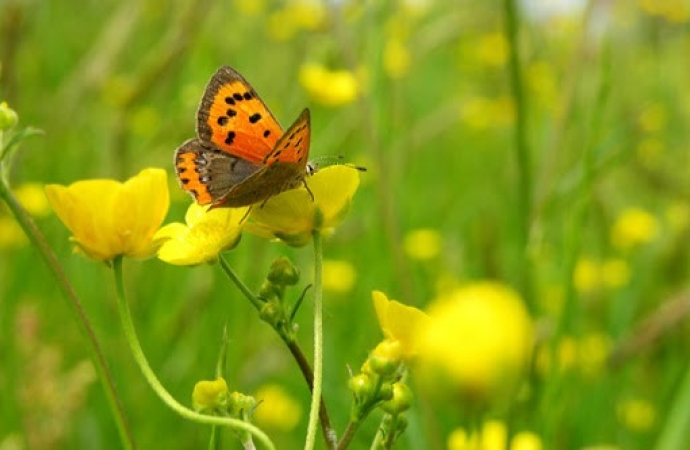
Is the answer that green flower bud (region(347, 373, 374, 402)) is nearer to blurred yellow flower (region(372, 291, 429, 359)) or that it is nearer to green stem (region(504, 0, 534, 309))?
blurred yellow flower (region(372, 291, 429, 359))

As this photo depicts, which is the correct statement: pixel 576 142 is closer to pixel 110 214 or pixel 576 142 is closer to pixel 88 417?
pixel 88 417

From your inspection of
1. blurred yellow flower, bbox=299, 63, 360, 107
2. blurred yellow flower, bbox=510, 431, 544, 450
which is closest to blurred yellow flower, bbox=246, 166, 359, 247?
blurred yellow flower, bbox=510, 431, 544, 450

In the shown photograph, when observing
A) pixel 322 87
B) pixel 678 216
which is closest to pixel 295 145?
pixel 322 87

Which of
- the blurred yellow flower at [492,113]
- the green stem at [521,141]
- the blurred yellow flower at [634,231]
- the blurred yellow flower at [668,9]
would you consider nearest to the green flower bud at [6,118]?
the green stem at [521,141]

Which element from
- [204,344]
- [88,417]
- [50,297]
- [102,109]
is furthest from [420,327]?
[102,109]

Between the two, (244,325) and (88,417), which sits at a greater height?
(244,325)

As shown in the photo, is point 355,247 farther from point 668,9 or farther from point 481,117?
point 668,9
